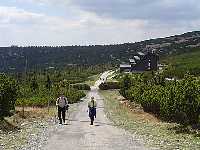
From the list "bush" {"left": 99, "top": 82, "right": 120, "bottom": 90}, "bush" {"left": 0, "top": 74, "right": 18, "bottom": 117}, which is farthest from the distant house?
"bush" {"left": 0, "top": 74, "right": 18, "bottom": 117}

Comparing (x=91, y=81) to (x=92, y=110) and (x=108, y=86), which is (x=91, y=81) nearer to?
(x=108, y=86)

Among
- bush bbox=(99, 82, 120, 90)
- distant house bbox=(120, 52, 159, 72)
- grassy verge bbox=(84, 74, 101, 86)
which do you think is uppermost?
distant house bbox=(120, 52, 159, 72)

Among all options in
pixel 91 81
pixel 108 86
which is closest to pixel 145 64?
pixel 91 81

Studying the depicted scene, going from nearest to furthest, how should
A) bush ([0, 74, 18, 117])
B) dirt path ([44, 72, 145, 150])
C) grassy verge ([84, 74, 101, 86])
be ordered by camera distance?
1. dirt path ([44, 72, 145, 150])
2. bush ([0, 74, 18, 117])
3. grassy verge ([84, 74, 101, 86])

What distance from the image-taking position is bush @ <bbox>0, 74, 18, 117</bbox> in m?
33.7

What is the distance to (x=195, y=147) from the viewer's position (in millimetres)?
23656

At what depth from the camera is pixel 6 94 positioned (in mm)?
33875

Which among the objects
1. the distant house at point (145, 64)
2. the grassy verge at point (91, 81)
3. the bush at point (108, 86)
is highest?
the distant house at point (145, 64)

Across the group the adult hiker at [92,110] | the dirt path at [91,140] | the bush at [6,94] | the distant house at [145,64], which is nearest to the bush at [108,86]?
the distant house at [145,64]

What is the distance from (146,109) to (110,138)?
32068 millimetres

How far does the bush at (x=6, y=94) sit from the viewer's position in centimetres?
3372

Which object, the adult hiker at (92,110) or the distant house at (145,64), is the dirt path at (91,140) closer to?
the adult hiker at (92,110)

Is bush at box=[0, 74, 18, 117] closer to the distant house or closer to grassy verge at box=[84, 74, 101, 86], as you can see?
grassy verge at box=[84, 74, 101, 86]

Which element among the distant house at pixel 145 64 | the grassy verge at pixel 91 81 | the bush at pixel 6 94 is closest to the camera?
the bush at pixel 6 94
